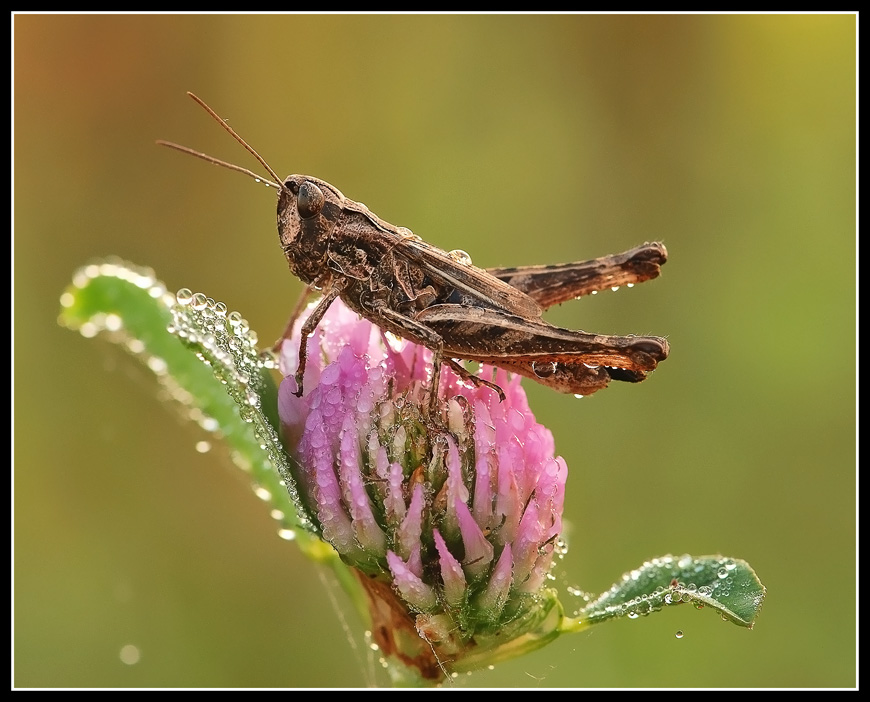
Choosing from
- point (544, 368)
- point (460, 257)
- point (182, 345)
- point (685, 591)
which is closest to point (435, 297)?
point (460, 257)

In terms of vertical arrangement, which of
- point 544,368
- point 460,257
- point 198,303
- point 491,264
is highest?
point 491,264

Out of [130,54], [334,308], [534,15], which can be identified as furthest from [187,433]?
[534,15]

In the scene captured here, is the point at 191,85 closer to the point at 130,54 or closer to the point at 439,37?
the point at 130,54

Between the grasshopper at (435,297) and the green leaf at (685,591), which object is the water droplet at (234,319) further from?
the green leaf at (685,591)

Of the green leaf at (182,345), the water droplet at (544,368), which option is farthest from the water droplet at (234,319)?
the water droplet at (544,368)

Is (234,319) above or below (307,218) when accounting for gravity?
below

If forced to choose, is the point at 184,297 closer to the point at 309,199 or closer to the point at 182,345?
the point at 182,345

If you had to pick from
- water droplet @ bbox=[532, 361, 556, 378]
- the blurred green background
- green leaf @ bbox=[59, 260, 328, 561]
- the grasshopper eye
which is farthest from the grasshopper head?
the blurred green background
